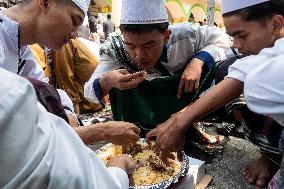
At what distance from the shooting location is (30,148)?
62cm

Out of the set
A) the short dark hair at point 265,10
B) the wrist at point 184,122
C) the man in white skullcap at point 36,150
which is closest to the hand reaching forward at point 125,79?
the wrist at point 184,122

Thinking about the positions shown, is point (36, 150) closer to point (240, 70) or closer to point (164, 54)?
point (240, 70)

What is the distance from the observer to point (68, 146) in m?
0.73

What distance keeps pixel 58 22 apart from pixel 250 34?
1229 mm

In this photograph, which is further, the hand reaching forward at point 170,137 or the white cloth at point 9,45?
the white cloth at point 9,45

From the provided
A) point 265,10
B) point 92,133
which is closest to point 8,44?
point 92,133

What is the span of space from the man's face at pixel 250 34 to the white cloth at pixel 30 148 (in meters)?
1.33

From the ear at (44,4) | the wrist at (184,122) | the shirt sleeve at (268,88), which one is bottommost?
the wrist at (184,122)

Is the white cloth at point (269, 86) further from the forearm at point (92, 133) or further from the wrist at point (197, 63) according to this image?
the wrist at point (197, 63)

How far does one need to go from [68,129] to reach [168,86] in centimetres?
202

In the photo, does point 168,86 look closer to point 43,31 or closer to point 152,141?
point 152,141

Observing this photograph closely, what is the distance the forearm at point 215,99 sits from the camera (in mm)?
1609

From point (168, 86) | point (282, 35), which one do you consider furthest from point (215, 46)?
point (282, 35)

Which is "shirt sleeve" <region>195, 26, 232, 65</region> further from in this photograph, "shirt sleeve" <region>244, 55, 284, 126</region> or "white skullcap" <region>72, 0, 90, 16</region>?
"shirt sleeve" <region>244, 55, 284, 126</region>
